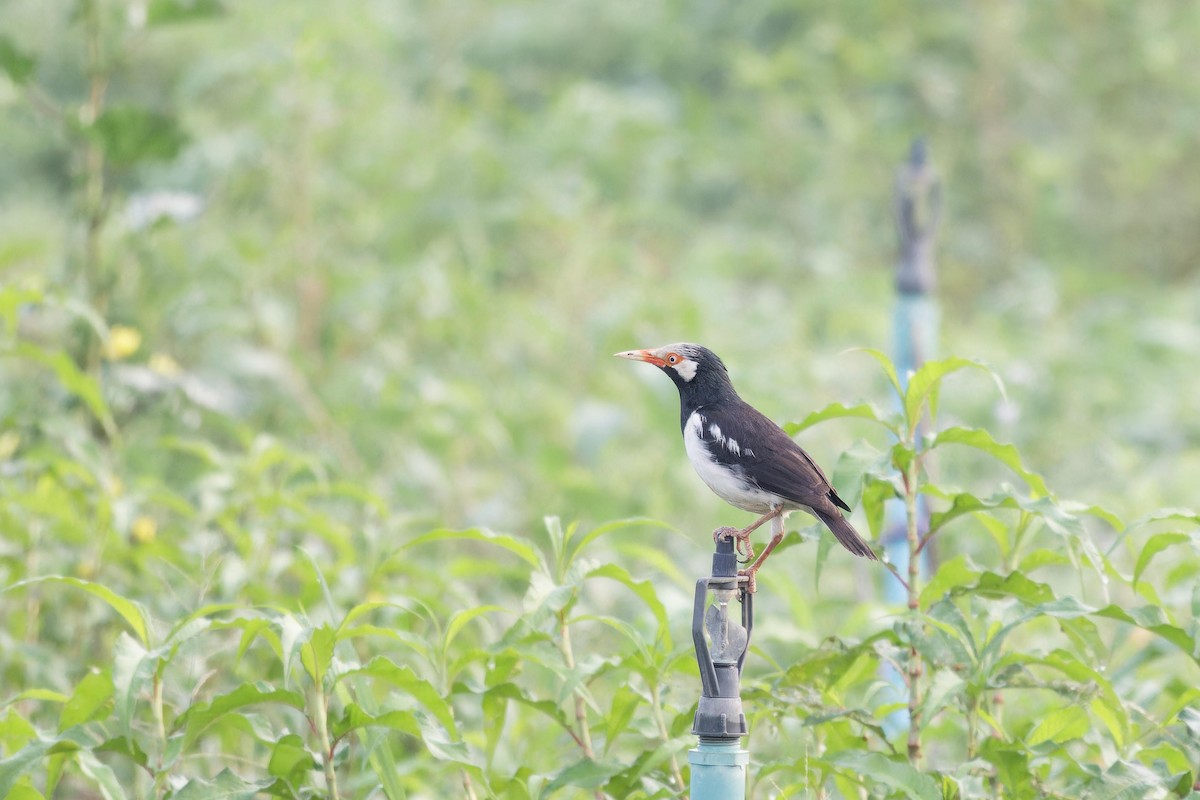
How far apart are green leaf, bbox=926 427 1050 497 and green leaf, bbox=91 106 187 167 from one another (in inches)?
84.3

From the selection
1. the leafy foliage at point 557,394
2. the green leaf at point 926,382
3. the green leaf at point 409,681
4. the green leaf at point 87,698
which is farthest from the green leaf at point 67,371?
the green leaf at point 926,382

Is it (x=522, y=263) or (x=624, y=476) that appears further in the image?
(x=522, y=263)

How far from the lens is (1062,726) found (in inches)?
76.4

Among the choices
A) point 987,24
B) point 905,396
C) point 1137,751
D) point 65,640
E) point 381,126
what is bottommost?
point 65,640

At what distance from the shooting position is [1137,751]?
184cm

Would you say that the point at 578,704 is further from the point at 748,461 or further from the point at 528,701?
the point at 748,461

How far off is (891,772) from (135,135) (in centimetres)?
236

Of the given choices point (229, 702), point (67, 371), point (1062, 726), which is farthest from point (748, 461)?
point (67, 371)

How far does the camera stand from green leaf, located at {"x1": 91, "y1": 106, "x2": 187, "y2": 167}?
3.16 m

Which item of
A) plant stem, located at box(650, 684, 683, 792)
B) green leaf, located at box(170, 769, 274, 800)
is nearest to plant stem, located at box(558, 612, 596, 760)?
plant stem, located at box(650, 684, 683, 792)

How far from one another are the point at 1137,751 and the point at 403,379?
2.71 m

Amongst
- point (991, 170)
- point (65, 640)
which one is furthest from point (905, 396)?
point (991, 170)

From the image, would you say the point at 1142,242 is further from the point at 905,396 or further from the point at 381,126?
the point at 905,396

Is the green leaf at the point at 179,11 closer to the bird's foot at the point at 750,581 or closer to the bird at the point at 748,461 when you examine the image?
the bird at the point at 748,461
